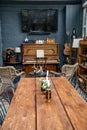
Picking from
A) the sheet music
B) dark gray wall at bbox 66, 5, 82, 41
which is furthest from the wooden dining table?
dark gray wall at bbox 66, 5, 82, 41

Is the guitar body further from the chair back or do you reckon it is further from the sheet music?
the chair back

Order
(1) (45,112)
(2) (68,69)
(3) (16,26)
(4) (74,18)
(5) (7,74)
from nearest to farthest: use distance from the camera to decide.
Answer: (1) (45,112)
(5) (7,74)
(2) (68,69)
(4) (74,18)
(3) (16,26)

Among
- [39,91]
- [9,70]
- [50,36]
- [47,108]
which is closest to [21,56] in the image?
[50,36]

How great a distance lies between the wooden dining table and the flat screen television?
20.2 ft

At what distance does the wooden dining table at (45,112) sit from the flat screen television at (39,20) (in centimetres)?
617

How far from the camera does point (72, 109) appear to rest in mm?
2277

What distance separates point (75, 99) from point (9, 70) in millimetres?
3604

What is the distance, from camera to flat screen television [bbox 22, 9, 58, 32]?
884 cm

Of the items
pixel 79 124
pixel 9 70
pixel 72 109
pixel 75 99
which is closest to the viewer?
pixel 79 124

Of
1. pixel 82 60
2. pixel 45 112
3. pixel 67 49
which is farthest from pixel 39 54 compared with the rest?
pixel 45 112

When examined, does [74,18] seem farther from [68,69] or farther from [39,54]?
[68,69]

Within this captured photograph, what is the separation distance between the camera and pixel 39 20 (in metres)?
8.94

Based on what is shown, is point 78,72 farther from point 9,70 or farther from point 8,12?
point 8,12

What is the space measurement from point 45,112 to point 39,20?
7.15m
